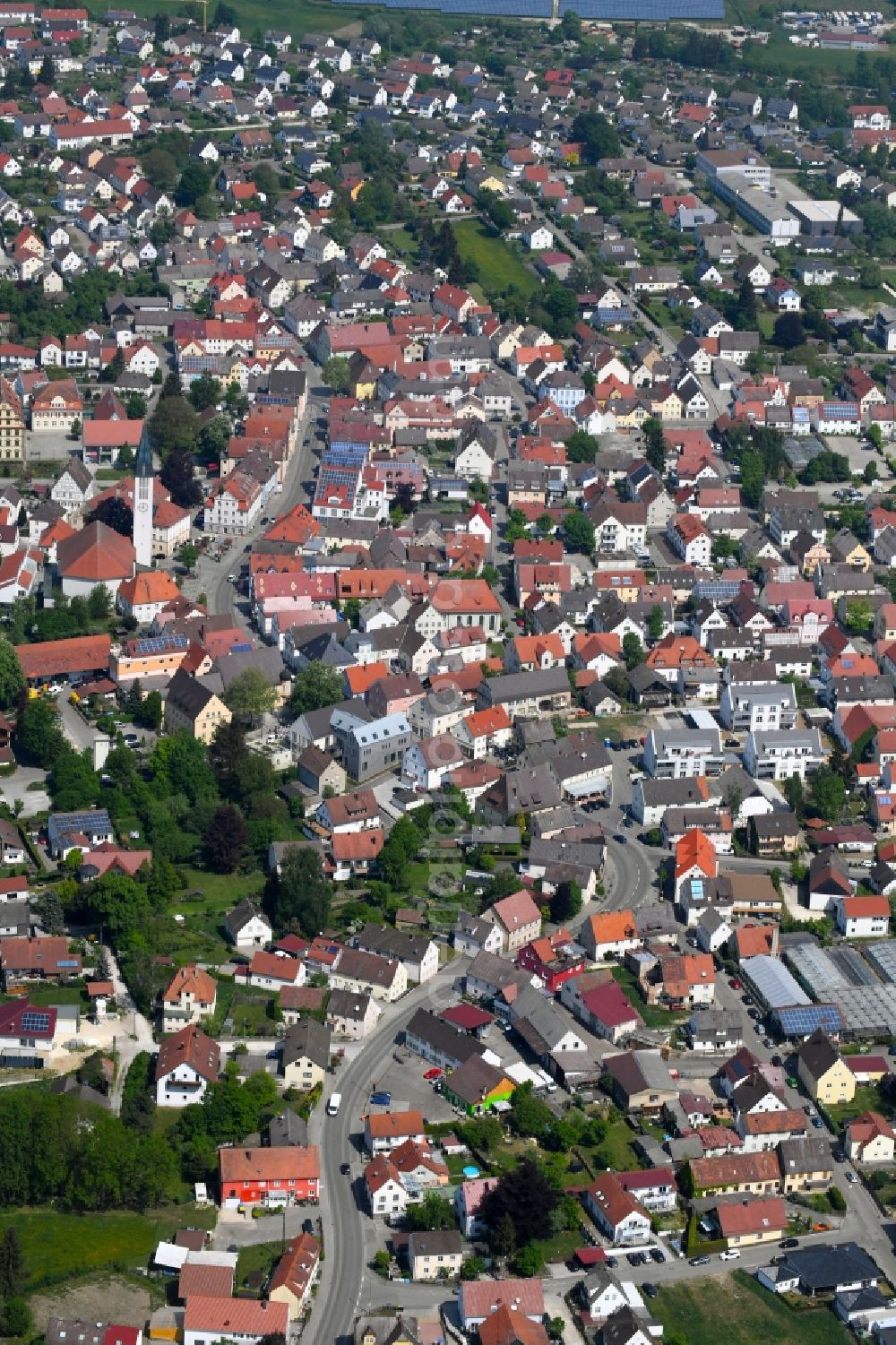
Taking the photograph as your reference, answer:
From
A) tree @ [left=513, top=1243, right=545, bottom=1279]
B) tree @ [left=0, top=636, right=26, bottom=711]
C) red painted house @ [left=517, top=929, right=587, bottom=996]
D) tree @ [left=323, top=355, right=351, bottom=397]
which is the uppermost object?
tree @ [left=513, top=1243, right=545, bottom=1279]

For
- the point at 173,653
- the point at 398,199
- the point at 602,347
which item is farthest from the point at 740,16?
the point at 173,653

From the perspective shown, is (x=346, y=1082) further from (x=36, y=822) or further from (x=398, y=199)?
(x=398, y=199)

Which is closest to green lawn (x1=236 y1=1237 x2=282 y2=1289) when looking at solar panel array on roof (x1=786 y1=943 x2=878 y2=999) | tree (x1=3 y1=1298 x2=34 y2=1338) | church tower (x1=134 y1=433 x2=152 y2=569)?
tree (x1=3 y1=1298 x2=34 y2=1338)

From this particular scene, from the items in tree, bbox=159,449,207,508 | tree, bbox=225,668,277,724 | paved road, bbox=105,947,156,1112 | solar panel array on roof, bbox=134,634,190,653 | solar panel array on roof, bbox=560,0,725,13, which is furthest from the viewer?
solar panel array on roof, bbox=560,0,725,13

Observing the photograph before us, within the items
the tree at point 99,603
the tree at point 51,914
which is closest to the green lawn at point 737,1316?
the tree at point 51,914

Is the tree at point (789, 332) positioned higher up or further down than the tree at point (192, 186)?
higher up

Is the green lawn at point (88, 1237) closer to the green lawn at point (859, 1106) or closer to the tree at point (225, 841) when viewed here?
the tree at point (225, 841)

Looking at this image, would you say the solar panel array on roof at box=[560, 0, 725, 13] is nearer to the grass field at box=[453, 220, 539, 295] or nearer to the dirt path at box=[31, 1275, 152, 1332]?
the grass field at box=[453, 220, 539, 295]
